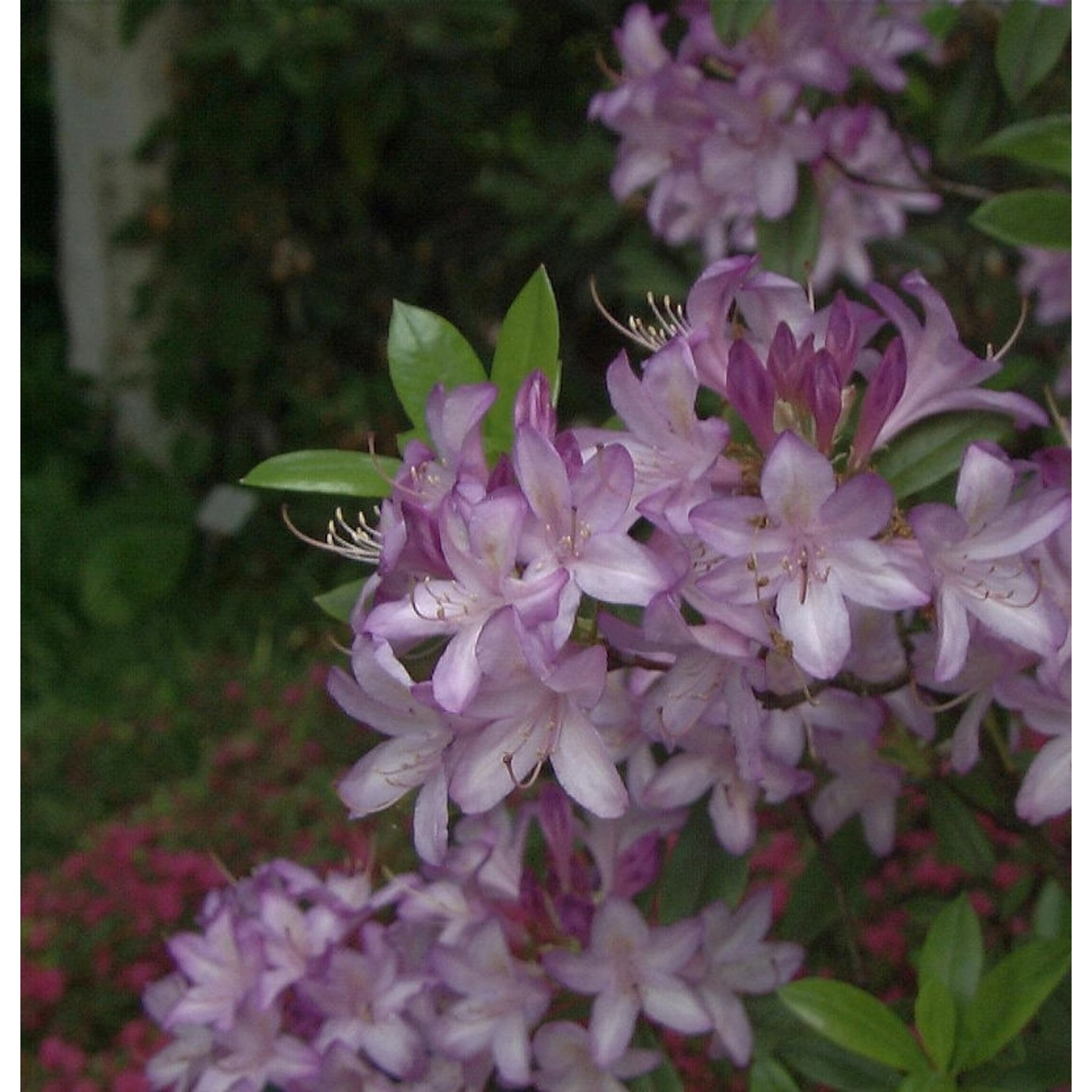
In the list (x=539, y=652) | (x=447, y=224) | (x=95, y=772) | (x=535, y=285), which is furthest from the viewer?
(x=447, y=224)

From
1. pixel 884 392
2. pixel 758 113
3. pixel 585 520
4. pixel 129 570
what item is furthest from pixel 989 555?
pixel 129 570

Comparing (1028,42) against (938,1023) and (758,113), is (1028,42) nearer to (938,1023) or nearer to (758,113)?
(758,113)

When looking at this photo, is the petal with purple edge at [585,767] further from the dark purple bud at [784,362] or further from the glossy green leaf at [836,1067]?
the glossy green leaf at [836,1067]

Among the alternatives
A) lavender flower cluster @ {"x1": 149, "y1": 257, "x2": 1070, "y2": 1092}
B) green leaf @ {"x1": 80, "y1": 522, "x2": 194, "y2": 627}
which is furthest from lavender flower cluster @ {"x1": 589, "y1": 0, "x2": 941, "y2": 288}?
green leaf @ {"x1": 80, "y1": 522, "x2": 194, "y2": 627}

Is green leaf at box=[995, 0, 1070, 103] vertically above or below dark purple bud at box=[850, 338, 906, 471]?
below

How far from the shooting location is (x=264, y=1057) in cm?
92

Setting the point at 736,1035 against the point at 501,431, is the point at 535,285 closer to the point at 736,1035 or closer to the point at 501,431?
the point at 501,431

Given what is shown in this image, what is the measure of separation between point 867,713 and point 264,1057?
439 mm

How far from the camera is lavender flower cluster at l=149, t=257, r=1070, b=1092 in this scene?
25.1 inches

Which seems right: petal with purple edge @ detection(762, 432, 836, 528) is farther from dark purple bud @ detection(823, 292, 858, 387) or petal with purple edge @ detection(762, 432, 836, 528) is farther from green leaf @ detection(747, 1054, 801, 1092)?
green leaf @ detection(747, 1054, 801, 1092)

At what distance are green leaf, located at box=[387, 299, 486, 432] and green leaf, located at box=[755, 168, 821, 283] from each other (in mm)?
485

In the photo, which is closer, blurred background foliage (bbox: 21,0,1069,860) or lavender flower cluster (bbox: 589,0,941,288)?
lavender flower cluster (bbox: 589,0,941,288)

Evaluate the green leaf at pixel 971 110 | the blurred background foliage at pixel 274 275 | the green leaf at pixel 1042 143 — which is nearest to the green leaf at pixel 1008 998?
the green leaf at pixel 1042 143
